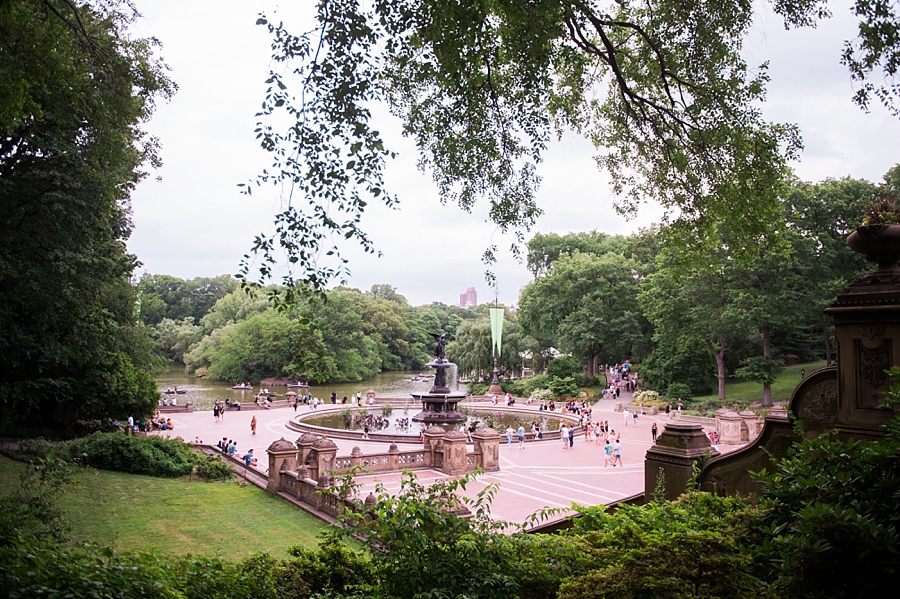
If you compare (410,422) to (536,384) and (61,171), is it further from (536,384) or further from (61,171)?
(61,171)

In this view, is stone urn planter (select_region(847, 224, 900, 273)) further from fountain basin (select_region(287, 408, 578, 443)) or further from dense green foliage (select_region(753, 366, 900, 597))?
fountain basin (select_region(287, 408, 578, 443))

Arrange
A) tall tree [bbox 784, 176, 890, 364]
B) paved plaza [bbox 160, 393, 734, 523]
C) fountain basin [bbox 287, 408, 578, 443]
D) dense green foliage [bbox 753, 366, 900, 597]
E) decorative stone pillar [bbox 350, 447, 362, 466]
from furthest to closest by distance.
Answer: tall tree [bbox 784, 176, 890, 364]
fountain basin [bbox 287, 408, 578, 443]
decorative stone pillar [bbox 350, 447, 362, 466]
paved plaza [bbox 160, 393, 734, 523]
dense green foliage [bbox 753, 366, 900, 597]

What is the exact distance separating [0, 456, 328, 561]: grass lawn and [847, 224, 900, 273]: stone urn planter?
31.4 ft

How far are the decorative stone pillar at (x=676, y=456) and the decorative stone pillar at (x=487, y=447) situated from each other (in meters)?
11.7

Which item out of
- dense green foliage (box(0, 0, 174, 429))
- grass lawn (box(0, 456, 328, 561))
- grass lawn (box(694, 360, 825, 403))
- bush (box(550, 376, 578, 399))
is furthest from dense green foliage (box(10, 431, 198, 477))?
grass lawn (box(694, 360, 825, 403))

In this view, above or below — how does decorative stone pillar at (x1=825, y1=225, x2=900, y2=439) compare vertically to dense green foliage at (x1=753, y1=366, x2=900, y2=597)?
above

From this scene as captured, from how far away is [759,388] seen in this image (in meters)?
40.2

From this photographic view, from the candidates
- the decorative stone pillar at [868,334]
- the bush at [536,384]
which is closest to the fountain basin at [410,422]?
the bush at [536,384]

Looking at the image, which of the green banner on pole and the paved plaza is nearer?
the paved plaza

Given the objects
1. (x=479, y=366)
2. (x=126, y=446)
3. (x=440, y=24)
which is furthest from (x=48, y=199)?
(x=479, y=366)

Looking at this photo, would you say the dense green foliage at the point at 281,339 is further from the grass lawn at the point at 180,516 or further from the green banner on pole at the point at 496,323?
the grass lawn at the point at 180,516

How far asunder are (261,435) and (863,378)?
1008 inches

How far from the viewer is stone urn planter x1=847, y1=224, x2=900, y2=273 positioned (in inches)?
202

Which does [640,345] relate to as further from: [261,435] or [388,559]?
[388,559]
